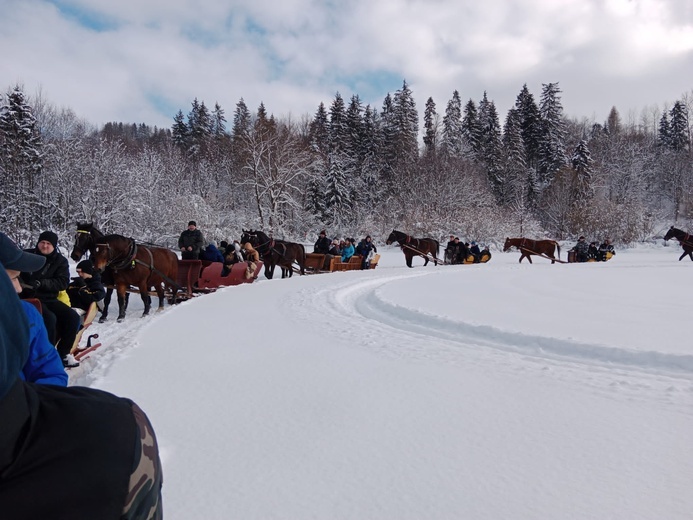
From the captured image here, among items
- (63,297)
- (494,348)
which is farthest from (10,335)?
(494,348)

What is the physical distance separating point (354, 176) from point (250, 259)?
36.6 metres

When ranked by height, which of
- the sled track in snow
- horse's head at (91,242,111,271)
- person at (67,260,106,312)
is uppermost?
horse's head at (91,242,111,271)

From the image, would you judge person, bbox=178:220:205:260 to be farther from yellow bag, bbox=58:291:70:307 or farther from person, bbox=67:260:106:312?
yellow bag, bbox=58:291:70:307

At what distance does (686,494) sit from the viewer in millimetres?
2547

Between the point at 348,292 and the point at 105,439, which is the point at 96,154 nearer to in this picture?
the point at 348,292

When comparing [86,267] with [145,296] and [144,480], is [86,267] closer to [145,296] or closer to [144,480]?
[145,296]

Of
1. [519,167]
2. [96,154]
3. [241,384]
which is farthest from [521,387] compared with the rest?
[519,167]

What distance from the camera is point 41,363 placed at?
225 cm

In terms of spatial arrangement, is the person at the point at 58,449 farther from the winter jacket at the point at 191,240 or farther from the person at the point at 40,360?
the winter jacket at the point at 191,240

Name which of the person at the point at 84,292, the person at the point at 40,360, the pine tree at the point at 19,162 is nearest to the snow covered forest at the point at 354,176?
the pine tree at the point at 19,162

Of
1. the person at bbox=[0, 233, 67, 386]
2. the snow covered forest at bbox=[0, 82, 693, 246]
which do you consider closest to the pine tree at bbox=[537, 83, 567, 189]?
the snow covered forest at bbox=[0, 82, 693, 246]

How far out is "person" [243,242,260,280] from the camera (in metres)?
13.9

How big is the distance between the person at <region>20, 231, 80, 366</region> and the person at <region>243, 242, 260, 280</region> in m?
8.56

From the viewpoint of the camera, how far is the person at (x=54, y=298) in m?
4.85
